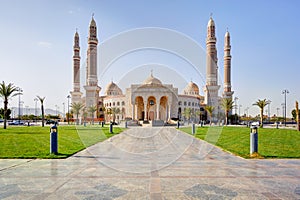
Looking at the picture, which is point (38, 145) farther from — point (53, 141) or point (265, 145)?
point (265, 145)

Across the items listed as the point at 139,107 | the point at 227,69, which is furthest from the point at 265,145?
the point at 227,69

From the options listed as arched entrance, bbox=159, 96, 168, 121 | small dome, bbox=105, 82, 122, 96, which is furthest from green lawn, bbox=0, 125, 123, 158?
small dome, bbox=105, 82, 122, 96

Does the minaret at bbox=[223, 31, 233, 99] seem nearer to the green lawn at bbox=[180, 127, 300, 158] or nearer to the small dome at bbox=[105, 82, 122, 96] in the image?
the small dome at bbox=[105, 82, 122, 96]

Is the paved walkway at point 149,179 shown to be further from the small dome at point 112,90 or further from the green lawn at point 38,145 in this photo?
the small dome at point 112,90

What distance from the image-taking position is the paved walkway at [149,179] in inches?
211

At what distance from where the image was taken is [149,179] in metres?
6.60

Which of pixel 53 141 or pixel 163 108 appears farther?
pixel 163 108

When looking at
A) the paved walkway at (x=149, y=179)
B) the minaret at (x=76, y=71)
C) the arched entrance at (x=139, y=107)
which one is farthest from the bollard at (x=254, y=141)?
the minaret at (x=76, y=71)

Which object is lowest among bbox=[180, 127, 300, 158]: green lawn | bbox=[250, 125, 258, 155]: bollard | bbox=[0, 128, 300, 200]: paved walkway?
bbox=[180, 127, 300, 158]: green lawn

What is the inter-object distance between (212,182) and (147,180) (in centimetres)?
159

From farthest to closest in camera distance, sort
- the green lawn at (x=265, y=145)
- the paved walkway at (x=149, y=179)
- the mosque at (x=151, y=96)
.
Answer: the mosque at (x=151, y=96) → the green lawn at (x=265, y=145) → the paved walkway at (x=149, y=179)

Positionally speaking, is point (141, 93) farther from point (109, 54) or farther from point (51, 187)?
point (51, 187)

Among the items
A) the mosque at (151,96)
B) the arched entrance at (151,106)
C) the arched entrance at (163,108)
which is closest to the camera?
the mosque at (151,96)

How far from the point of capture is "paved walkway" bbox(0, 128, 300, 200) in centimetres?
535
